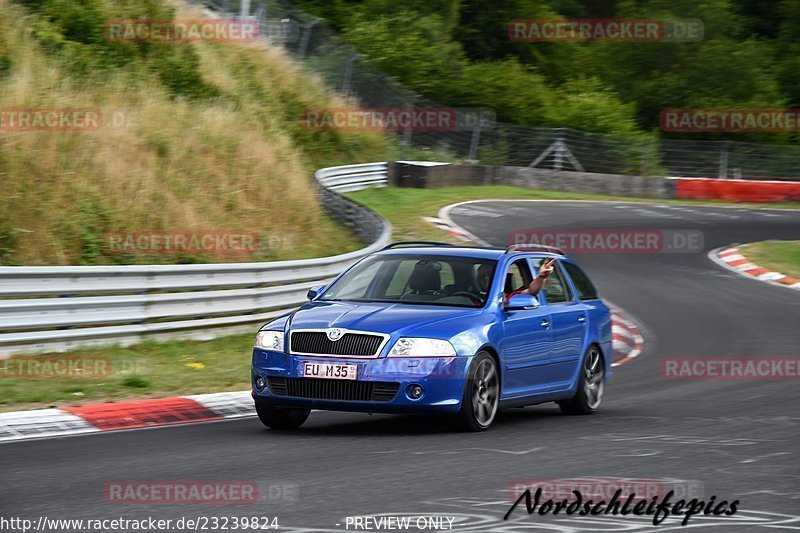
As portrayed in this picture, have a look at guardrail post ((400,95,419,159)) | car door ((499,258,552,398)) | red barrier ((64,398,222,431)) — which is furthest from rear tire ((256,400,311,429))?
guardrail post ((400,95,419,159))

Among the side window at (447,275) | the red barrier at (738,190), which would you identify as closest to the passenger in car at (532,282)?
the side window at (447,275)

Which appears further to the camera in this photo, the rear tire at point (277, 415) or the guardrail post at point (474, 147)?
the guardrail post at point (474, 147)

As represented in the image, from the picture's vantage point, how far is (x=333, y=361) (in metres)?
9.35

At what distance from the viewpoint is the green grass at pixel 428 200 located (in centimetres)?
2803

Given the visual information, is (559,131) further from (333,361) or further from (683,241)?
(333,361)

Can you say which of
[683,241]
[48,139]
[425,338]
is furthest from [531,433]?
[683,241]

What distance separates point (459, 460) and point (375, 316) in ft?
5.97

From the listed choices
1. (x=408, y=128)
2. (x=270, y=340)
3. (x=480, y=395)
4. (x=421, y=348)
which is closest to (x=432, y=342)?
(x=421, y=348)

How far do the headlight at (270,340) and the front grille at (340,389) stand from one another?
0.98 feet

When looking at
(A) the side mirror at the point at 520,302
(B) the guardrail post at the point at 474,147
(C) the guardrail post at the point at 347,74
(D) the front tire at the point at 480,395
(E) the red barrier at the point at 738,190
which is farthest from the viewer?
(B) the guardrail post at the point at 474,147

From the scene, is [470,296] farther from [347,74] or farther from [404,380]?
[347,74]

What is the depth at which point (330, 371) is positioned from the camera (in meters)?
9.34

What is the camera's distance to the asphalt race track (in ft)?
20.9

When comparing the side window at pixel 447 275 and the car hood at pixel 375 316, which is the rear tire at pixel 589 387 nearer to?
the side window at pixel 447 275
